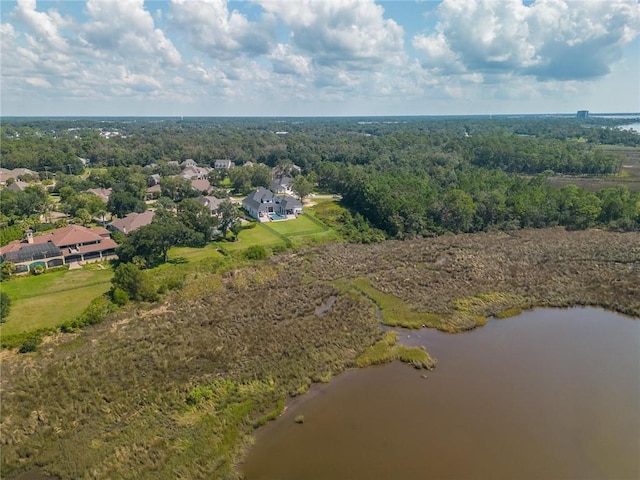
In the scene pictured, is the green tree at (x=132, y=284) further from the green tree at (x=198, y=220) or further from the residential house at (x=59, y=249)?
the green tree at (x=198, y=220)

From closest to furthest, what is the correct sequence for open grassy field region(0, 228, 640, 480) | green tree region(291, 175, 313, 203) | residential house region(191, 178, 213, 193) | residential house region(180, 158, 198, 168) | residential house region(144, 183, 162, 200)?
open grassy field region(0, 228, 640, 480) < green tree region(291, 175, 313, 203) < residential house region(144, 183, 162, 200) < residential house region(191, 178, 213, 193) < residential house region(180, 158, 198, 168)

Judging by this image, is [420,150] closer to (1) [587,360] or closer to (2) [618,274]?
(2) [618,274]

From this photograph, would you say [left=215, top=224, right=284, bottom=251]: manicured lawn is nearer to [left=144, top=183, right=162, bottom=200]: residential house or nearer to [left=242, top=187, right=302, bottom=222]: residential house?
[left=242, top=187, right=302, bottom=222]: residential house

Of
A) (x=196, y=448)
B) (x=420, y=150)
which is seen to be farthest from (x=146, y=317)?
(x=420, y=150)

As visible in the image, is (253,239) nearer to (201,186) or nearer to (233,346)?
(233,346)

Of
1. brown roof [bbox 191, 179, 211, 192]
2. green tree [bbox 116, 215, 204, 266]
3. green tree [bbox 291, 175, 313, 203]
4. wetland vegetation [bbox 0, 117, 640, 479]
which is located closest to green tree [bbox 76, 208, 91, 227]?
wetland vegetation [bbox 0, 117, 640, 479]

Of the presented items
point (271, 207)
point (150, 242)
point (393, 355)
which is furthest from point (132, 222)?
point (393, 355)

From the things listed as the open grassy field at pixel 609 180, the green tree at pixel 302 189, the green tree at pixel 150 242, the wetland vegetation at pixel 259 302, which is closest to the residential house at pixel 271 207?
the wetland vegetation at pixel 259 302
